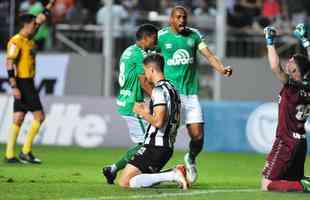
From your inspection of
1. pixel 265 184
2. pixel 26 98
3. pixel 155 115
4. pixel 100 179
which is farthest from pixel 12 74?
pixel 265 184

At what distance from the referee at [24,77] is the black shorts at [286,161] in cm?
561

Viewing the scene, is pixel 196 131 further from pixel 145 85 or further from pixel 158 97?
pixel 158 97

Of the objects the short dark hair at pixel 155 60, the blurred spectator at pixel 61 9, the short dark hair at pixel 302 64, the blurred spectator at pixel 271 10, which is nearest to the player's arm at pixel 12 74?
the short dark hair at pixel 155 60

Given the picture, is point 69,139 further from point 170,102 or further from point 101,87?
point 170,102

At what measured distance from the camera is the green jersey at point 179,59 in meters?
15.1

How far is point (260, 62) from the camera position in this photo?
24.0 meters

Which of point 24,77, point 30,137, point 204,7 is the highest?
point 204,7

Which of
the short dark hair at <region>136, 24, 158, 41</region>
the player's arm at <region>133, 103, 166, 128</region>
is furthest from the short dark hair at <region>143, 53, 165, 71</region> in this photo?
the short dark hair at <region>136, 24, 158, 41</region>

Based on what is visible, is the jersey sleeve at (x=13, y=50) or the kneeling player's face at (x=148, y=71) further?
the jersey sleeve at (x=13, y=50)

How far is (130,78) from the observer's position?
14555 millimetres

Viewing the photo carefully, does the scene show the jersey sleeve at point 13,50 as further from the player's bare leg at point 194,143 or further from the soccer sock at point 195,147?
the soccer sock at point 195,147

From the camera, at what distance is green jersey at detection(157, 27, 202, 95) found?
596 inches

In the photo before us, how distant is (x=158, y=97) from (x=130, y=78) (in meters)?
1.91

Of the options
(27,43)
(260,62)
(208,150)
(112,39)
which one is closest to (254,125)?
(208,150)
